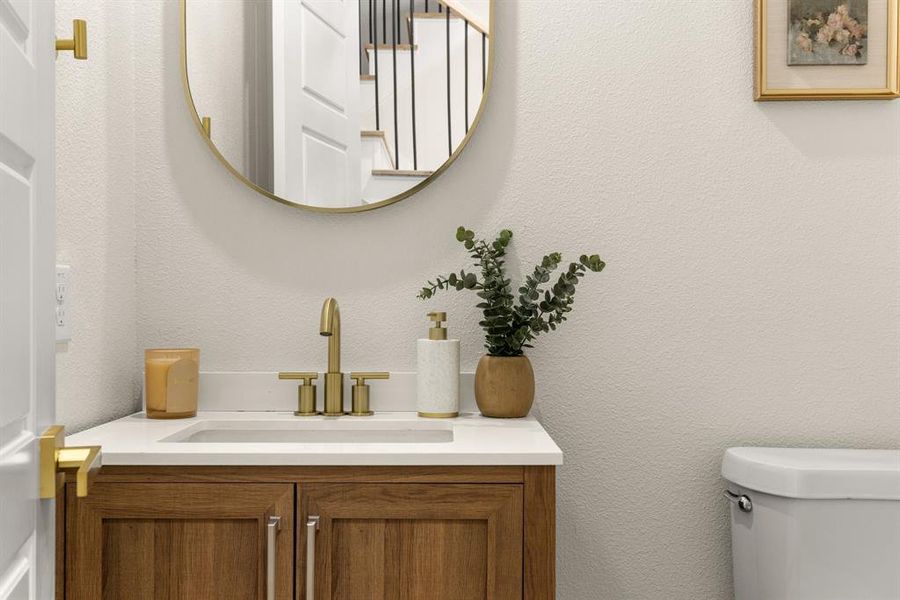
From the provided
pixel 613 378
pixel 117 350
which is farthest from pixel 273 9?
pixel 613 378

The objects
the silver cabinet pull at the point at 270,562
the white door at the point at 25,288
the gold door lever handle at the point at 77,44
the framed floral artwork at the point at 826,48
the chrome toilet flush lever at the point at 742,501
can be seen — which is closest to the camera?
the white door at the point at 25,288

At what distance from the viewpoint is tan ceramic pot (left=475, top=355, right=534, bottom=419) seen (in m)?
1.34

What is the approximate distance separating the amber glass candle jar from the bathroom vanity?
31 centimetres

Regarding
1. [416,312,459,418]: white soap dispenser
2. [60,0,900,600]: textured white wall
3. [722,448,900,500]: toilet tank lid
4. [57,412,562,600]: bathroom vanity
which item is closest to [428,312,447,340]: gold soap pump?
[416,312,459,418]: white soap dispenser

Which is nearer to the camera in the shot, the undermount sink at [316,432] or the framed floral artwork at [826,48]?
the undermount sink at [316,432]

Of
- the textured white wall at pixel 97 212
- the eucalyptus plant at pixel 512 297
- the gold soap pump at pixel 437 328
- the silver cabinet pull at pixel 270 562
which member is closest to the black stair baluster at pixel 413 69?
the eucalyptus plant at pixel 512 297

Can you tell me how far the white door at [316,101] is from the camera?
1.48m

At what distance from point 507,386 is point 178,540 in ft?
1.88

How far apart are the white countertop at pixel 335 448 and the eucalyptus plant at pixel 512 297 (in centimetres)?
14

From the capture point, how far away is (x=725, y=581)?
146 centimetres

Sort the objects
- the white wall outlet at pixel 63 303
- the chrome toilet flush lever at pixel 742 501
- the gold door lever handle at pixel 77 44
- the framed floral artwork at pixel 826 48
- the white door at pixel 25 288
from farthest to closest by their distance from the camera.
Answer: the framed floral artwork at pixel 826 48, the chrome toilet flush lever at pixel 742 501, the white wall outlet at pixel 63 303, the gold door lever handle at pixel 77 44, the white door at pixel 25 288

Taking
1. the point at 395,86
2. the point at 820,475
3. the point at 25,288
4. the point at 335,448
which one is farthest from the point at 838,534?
the point at 25,288

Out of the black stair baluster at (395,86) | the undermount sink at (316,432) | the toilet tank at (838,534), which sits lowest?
the toilet tank at (838,534)

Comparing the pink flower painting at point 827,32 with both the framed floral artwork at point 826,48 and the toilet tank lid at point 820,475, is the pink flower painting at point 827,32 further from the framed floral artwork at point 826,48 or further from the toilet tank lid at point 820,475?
the toilet tank lid at point 820,475
